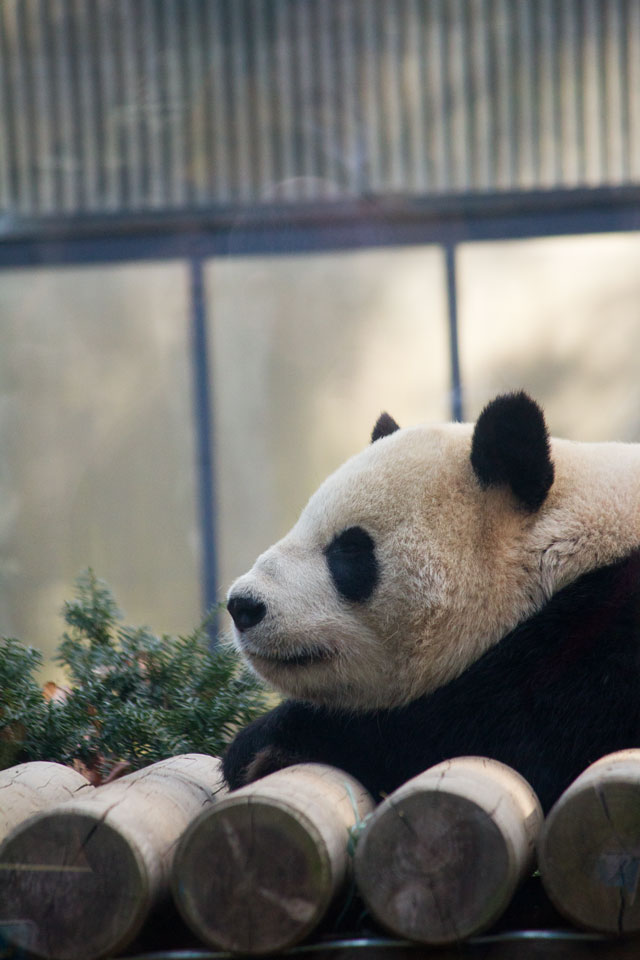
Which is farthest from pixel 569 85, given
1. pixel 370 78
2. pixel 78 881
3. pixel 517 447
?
pixel 78 881

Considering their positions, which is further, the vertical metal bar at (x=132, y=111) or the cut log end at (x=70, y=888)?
the vertical metal bar at (x=132, y=111)

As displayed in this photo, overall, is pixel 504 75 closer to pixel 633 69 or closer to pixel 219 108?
pixel 633 69

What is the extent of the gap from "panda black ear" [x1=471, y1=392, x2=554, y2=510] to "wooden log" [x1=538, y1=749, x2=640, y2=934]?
63cm

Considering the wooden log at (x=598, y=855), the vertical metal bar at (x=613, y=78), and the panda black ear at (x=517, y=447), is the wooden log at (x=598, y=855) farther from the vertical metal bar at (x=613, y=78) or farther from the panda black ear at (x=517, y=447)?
the vertical metal bar at (x=613, y=78)

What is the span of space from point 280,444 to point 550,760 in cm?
326

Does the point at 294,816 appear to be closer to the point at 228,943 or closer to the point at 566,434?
the point at 228,943

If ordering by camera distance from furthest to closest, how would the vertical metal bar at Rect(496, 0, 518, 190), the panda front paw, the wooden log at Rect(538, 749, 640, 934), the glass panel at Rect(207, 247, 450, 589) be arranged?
the vertical metal bar at Rect(496, 0, 518, 190) → the glass panel at Rect(207, 247, 450, 589) → the panda front paw → the wooden log at Rect(538, 749, 640, 934)

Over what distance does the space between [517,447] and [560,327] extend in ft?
9.90

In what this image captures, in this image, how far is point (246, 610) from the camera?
183 cm

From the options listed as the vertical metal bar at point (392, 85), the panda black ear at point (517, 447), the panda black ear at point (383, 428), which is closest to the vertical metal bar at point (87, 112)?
the vertical metal bar at point (392, 85)

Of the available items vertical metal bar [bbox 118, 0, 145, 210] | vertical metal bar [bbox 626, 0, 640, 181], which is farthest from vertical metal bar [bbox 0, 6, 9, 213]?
vertical metal bar [bbox 626, 0, 640, 181]

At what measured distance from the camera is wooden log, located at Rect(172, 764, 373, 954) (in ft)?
4.32

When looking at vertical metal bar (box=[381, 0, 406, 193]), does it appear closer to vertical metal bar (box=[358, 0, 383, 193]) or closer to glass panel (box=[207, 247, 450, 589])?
vertical metal bar (box=[358, 0, 383, 193])

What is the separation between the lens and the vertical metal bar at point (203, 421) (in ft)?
15.8
